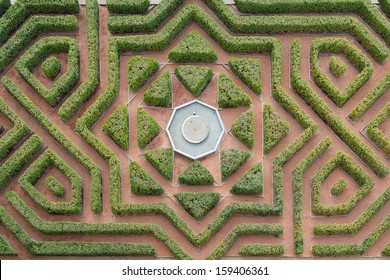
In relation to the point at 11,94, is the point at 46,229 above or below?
below

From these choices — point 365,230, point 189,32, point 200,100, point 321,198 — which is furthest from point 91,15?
point 365,230

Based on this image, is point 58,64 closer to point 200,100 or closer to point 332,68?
point 200,100

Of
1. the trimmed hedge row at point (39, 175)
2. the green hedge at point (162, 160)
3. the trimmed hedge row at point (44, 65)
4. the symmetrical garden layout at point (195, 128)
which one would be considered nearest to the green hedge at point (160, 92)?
the symmetrical garden layout at point (195, 128)

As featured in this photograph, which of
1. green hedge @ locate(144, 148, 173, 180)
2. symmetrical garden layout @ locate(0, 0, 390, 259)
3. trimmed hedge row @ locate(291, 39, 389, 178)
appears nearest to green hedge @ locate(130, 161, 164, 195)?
symmetrical garden layout @ locate(0, 0, 390, 259)

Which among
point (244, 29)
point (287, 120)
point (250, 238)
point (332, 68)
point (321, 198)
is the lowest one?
point (250, 238)

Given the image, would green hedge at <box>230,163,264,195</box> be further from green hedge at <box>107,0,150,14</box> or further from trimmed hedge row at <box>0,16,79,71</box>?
trimmed hedge row at <box>0,16,79,71</box>

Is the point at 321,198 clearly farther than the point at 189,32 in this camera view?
No

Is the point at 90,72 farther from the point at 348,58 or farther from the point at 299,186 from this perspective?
the point at 348,58
